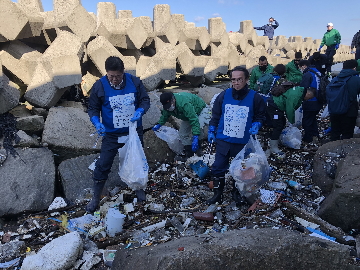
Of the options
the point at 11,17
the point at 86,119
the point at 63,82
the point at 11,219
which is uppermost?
the point at 11,17

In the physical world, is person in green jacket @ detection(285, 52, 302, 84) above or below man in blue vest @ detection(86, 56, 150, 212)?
above

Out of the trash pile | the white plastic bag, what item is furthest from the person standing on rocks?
the trash pile

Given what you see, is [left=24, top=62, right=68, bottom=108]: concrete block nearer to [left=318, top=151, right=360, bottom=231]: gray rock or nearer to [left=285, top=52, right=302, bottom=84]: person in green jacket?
[left=318, top=151, right=360, bottom=231]: gray rock

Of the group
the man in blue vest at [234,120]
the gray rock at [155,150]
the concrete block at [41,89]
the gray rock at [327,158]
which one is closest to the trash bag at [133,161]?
the man in blue vest at [234,120]

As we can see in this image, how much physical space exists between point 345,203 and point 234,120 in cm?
143

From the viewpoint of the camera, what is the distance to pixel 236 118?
11.3 ft

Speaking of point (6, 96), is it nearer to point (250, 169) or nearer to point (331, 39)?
point (250, 169)

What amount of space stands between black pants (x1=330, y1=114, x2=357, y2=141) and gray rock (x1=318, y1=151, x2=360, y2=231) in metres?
2.19

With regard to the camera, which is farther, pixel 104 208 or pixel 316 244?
pixel 104 208

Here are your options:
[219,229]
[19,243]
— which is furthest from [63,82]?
[219,229]

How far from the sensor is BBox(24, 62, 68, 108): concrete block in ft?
15.1

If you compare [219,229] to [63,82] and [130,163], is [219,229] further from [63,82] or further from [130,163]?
[63,82]

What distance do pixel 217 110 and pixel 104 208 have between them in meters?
1.84

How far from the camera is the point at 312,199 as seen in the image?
12.7 ft
